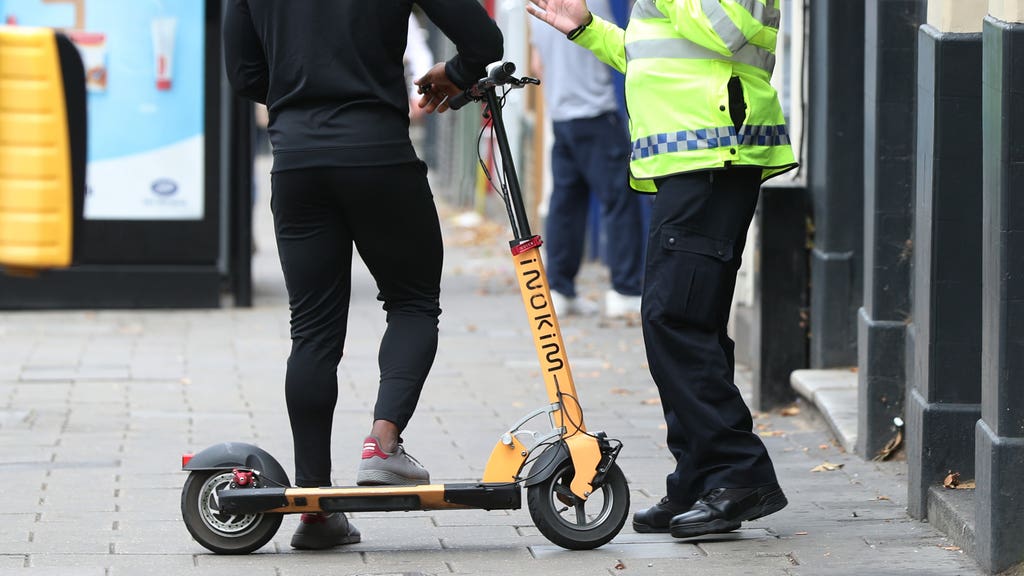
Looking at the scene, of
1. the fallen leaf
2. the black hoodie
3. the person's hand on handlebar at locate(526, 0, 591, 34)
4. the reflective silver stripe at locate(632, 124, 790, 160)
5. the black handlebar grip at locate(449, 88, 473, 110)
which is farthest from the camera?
the fallen leaf

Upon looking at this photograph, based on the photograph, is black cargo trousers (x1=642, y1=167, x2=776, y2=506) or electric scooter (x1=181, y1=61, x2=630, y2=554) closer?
electric scooter (x1=181, y1=61, x2=630, y2=554)

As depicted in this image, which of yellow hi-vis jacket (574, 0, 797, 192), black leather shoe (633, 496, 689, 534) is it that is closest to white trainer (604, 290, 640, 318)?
black leather shoe (633, 496, 689, 534)

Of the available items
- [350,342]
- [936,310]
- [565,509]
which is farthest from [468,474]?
[350,342]

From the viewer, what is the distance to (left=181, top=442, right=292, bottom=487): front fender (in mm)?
4637

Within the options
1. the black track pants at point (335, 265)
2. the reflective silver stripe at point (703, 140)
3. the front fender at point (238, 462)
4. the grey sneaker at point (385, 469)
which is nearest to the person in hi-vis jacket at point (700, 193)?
the reflective silver stripe at point (703, 140)

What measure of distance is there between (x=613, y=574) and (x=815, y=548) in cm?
63

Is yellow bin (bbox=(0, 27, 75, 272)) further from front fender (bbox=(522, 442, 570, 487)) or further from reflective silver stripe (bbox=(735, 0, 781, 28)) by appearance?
reflective silver stripe (bbox=(735, 0, 781, 28))

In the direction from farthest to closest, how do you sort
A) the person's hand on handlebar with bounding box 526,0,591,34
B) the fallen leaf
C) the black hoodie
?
the fallen leaf < the person's hand on handlebar with bounding box 526,0,591,34 < the black hoodie

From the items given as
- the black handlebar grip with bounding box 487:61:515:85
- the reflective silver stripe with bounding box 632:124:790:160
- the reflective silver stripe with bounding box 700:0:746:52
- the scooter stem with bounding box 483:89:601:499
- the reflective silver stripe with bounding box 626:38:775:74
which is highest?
the reflective silver stripe with bounding box 700:0:746:52

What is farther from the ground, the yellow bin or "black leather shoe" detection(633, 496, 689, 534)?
the yellow bin

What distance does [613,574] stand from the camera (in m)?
4.48

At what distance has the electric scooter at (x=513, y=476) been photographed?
15.1 ft

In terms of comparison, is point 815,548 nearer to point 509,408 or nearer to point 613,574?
point 613,574

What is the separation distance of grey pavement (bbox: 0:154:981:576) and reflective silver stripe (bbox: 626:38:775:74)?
1299 mm
